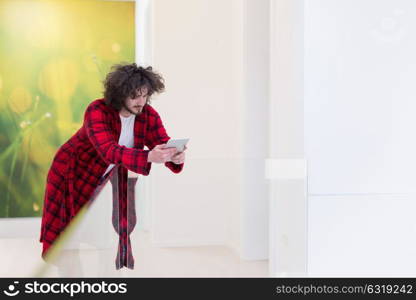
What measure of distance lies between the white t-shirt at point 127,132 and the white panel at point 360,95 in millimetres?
459

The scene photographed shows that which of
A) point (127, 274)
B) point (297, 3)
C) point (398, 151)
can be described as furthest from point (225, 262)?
point (297, 3)

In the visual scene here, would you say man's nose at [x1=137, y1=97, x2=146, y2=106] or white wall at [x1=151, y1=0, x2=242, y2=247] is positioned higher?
white wall at [x1=151, y1=0, x2=242, y2=247]

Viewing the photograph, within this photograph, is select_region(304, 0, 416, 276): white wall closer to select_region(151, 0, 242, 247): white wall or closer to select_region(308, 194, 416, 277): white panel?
select_region(308, 194, 416, 277): white panel

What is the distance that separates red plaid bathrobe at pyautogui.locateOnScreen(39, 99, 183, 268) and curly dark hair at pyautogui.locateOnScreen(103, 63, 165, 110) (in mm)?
30

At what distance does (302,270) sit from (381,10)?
74 centimetres

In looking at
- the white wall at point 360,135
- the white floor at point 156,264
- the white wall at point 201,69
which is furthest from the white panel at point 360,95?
the white wall at point 201,69

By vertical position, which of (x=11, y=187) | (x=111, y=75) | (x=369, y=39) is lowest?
Result: (x=11, y=187)

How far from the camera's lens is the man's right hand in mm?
1023

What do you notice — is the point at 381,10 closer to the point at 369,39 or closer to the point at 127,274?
the point at 369,39

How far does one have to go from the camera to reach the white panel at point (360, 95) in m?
1.27

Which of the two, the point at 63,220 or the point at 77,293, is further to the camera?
the point at 63,220

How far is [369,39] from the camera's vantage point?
1.30m

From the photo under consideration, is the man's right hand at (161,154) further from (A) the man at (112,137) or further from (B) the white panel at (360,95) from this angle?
(B) the white panel at (360,95)

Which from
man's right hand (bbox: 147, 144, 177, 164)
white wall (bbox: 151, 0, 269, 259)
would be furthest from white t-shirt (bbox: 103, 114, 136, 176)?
white wall (bbox: 151, 0, 269, 259)
